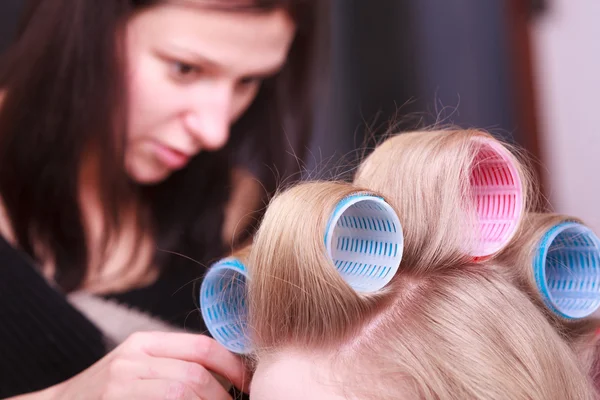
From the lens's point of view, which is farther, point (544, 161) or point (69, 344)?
point (544, 161)

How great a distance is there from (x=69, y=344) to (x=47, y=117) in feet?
0.97

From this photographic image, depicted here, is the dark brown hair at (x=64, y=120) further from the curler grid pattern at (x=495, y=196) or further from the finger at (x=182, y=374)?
the curler grid pattern at (x=495, y=196)

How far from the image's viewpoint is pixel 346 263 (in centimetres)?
59

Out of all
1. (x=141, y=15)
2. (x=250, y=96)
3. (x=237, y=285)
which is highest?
(x=141, y=15)

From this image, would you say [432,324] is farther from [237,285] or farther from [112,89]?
[112,89]

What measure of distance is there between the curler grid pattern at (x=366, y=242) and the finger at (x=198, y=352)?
7.5 inches

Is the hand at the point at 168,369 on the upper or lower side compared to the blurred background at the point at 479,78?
lower

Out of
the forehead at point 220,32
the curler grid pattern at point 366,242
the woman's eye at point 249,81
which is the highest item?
the forehead at point 220,32

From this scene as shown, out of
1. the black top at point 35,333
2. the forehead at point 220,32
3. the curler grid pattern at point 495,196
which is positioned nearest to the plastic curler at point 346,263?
the curler grid pattern at point 495,196

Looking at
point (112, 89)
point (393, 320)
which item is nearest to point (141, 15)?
point (112, 89)

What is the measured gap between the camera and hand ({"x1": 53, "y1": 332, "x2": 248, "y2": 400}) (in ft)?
2.14

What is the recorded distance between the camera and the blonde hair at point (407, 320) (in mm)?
525

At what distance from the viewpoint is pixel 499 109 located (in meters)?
1.10

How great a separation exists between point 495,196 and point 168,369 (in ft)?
1.27
